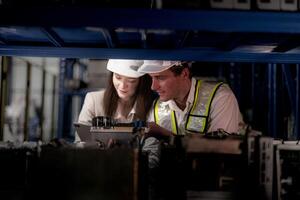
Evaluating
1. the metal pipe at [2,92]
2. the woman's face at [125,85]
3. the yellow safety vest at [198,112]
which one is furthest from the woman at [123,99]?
the metal pipe at [2,92]

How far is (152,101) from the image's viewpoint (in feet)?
15.6

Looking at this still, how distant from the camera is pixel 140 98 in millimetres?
4754

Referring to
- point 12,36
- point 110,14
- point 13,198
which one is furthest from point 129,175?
point 12,36

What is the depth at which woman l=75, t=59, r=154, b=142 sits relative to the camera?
460 cm

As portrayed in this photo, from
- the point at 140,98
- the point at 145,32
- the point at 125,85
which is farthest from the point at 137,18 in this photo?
the point at 140,98

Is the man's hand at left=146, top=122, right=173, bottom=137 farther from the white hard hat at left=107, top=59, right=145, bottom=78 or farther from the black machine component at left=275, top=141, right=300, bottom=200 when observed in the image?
the white hard hat at left=107, top=59, right=145, bottom=78

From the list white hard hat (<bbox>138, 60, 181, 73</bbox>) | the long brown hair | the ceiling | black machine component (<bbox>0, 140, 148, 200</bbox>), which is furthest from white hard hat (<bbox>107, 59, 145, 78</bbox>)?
black machine component (<bbox>0, 140, 148, 200</bbox>)

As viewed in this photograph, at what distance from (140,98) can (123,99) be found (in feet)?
0.76

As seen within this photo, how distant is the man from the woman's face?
1.69 feet

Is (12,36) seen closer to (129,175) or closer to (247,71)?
(129,175)

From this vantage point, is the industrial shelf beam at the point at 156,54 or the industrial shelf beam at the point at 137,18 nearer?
the industrial shelf beam at the point at 137,18

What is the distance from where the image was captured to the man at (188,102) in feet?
12.8

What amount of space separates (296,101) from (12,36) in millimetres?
3221

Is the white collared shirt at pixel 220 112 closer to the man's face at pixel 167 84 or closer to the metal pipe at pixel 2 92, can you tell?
the man's face at pixel 167 84
